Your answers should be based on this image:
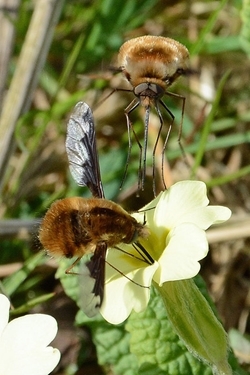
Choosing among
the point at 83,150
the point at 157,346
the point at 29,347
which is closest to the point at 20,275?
the point at 157,346

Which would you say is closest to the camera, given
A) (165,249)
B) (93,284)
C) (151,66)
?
(93,284)

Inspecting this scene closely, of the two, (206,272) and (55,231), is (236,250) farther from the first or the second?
(55,231)

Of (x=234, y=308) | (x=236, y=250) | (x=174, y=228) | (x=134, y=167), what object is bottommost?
(x=234, y=308)

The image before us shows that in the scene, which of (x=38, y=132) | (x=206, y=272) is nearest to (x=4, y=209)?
(x=38, y=132)

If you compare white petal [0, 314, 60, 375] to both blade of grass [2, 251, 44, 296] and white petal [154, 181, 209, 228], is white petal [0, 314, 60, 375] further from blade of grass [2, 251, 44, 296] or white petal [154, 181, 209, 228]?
blade of grass [2, 251, 44, 296]

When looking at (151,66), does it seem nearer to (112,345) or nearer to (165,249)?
(165,249)
